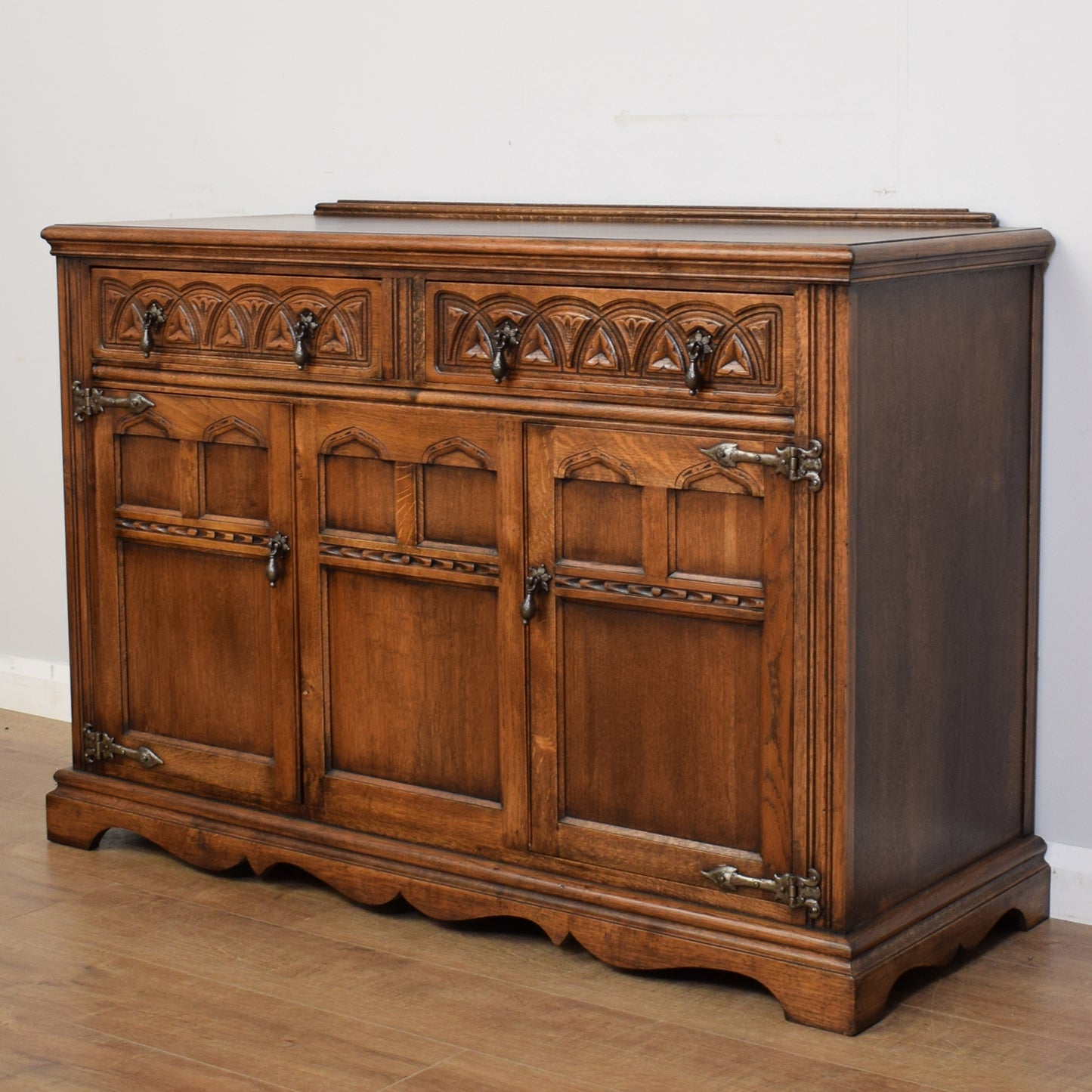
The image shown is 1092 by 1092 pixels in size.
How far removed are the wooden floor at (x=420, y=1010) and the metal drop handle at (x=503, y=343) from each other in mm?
932

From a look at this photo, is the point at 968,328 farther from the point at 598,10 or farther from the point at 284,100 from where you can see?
the point at 284,100

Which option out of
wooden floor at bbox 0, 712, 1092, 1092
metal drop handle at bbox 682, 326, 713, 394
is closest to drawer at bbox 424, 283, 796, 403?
metal drop handle at bbox 682, 326, 713, 394

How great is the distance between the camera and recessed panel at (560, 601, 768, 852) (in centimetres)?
265

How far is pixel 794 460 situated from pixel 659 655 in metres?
0.39

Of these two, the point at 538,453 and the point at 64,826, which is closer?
the point at 538,453

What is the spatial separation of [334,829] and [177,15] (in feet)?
6.33

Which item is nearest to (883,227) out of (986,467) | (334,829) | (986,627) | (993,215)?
(993,215)

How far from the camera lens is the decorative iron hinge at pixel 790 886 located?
259cm

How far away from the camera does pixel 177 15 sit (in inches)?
157

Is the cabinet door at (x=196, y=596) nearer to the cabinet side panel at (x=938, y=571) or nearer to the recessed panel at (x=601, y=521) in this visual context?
the recessed panel at (x=601, y=521)

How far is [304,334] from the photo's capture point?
2990mm

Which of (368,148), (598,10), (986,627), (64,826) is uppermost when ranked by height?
(598,10)

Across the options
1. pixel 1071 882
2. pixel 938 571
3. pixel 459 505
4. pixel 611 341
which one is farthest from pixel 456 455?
pixel 1071 882

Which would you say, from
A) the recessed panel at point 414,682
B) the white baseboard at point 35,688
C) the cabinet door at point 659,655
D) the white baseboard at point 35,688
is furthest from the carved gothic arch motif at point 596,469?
the white baseboard at point 35,688
